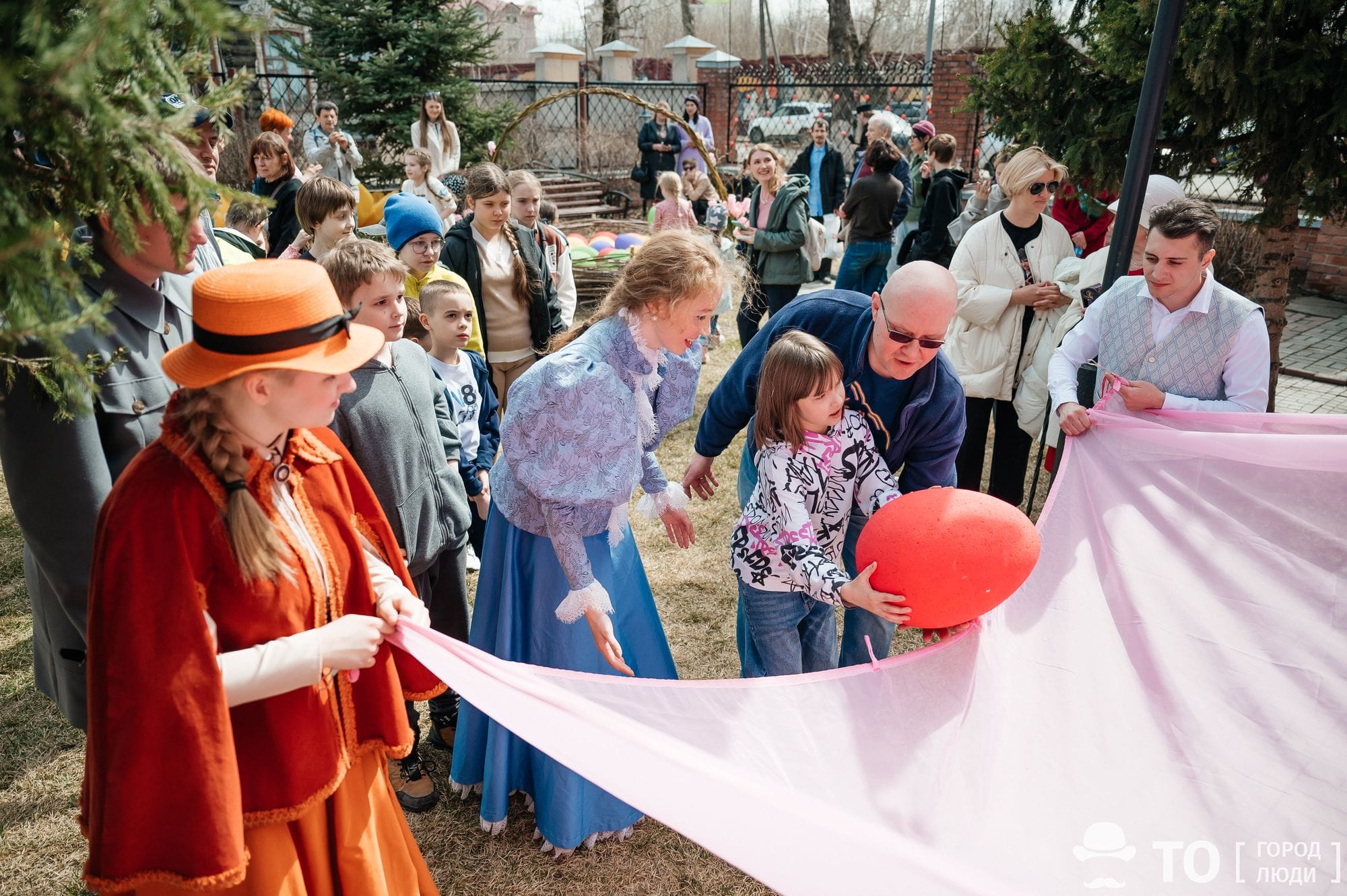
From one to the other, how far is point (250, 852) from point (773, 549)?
1496 mm

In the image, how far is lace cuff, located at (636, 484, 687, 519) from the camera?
2879mm

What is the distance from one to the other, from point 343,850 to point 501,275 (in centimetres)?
342

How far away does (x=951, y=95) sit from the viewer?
14.1m

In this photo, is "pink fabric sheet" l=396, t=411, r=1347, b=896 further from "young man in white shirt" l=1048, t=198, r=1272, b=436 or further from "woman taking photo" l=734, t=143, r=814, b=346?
"woman taking photo" l=734, t=143, r=814, b=346

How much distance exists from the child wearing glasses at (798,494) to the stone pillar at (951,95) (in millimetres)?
12719

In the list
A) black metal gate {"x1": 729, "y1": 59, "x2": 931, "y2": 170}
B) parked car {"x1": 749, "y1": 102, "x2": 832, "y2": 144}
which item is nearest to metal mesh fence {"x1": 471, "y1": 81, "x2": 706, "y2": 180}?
black metal gate {"x1": 729, "y1": 59, "x2": 931, "y2": 170}

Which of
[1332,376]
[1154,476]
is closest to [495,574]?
[1154,476]

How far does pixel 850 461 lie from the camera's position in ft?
8.76

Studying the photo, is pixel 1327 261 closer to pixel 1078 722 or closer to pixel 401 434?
pixel 1078 722

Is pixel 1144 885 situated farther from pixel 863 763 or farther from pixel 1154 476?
pixel 1154 476

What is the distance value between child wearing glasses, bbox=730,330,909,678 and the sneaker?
1.23 m

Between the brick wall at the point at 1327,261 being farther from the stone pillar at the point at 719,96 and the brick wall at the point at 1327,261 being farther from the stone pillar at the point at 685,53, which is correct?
the stone pillar at the point at 685,53

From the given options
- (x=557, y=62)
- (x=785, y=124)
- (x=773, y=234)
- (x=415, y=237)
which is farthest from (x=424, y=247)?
(x=785, y=124)

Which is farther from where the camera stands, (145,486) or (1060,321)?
(1060,321)
